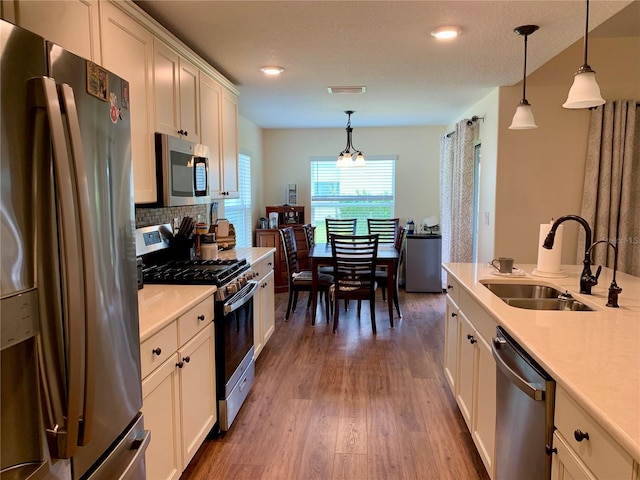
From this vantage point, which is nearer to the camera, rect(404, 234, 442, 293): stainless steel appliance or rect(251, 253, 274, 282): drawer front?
rect(251, 253, 274, 282): drawer front

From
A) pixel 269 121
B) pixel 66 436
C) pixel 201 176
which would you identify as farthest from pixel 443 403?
pixel 269 121

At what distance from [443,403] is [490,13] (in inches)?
92.4

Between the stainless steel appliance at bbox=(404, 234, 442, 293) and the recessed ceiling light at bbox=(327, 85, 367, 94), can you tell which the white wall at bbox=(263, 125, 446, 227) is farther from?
the recessed ceiling light at bbox=(327, 85, 367, 94)

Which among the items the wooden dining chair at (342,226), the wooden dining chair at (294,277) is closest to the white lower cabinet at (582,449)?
the wooden dining chair at (294,277)

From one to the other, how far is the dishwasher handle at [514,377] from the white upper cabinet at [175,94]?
6.57ft

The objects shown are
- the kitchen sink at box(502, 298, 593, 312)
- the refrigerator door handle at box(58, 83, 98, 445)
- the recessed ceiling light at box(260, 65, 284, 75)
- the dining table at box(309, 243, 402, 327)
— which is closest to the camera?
the refrigerator door handle at box(58, 83, 98, 445)

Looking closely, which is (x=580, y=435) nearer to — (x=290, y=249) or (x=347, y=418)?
(x=347, y=418)

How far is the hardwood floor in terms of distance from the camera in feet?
7.36

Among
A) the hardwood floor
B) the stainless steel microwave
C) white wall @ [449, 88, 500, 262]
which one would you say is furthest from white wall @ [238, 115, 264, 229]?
white wall @ [449, 88, 500, 262]

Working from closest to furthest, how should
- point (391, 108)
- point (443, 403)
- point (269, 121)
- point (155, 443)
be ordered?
point (155, 443) < point (443, 403) < point (391, 108) < point (269, 121)

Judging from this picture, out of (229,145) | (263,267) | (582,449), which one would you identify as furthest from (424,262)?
(582,449)

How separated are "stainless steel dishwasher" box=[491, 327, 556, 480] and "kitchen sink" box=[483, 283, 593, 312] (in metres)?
0.53

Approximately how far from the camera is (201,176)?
2980 millimetres

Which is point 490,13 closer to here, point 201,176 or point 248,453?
point 201,176
